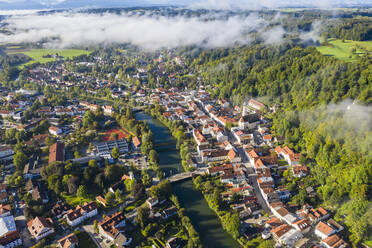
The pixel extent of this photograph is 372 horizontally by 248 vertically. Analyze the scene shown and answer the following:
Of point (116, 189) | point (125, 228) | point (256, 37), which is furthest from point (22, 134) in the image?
point (256, 37)

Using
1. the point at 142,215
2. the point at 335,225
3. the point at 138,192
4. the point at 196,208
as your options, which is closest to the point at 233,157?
the point at 196,208

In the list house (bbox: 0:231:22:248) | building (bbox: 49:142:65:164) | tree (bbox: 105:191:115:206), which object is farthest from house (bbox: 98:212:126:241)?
building (bbox: 49:142:65:164)

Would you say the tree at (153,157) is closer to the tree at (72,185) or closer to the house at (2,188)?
the tree at (72,185)

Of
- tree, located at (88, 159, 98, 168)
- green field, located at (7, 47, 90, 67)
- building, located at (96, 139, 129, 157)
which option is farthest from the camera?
green field, located at (7, 47, 90, 67)

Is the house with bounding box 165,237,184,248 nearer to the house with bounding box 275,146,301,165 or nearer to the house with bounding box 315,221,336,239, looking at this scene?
the house with bounding box 315,221,336,239

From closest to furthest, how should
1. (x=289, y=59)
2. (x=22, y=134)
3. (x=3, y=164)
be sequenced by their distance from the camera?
(x=3, y=164), (x=22, y=134), (x=289, y=59)

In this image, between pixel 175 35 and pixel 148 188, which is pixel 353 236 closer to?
pixel 148 188

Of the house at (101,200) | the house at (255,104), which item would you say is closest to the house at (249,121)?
the house at (255,104)
